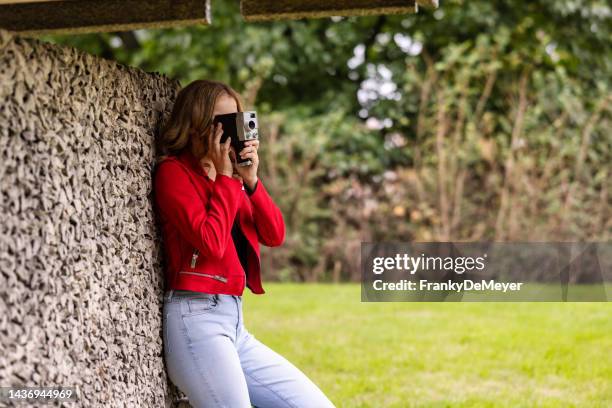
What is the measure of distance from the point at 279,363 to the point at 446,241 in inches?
238

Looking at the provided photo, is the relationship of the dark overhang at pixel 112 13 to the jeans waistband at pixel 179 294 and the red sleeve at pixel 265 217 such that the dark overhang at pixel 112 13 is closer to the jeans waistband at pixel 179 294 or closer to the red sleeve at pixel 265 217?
the red sleeve at pixel 265 217

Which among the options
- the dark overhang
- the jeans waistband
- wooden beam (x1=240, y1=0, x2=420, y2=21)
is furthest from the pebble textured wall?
wooden beam (x1=240, y1=0, x2=420, y2=21)

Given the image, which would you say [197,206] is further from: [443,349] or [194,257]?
[443,349]

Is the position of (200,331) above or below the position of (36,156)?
below

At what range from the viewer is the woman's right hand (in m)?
2.70

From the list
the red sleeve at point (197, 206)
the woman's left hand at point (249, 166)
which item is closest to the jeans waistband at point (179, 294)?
the red sleeve at point (197, 206)

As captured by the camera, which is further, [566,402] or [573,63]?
[573,63]

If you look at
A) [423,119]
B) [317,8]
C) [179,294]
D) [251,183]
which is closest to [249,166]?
[251,183]

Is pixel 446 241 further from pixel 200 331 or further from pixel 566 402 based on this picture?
pixel 200 331

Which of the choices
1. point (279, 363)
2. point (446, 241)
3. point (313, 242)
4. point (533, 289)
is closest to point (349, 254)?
point (313, 242)

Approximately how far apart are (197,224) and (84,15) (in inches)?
54.1

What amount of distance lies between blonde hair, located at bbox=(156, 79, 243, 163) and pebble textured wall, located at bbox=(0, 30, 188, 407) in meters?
0.07

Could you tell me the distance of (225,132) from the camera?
272cm

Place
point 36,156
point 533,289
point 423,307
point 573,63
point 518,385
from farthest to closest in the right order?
point 573,63 → point 533,289 → point 423,307 → point 518,385 → point 36,156
